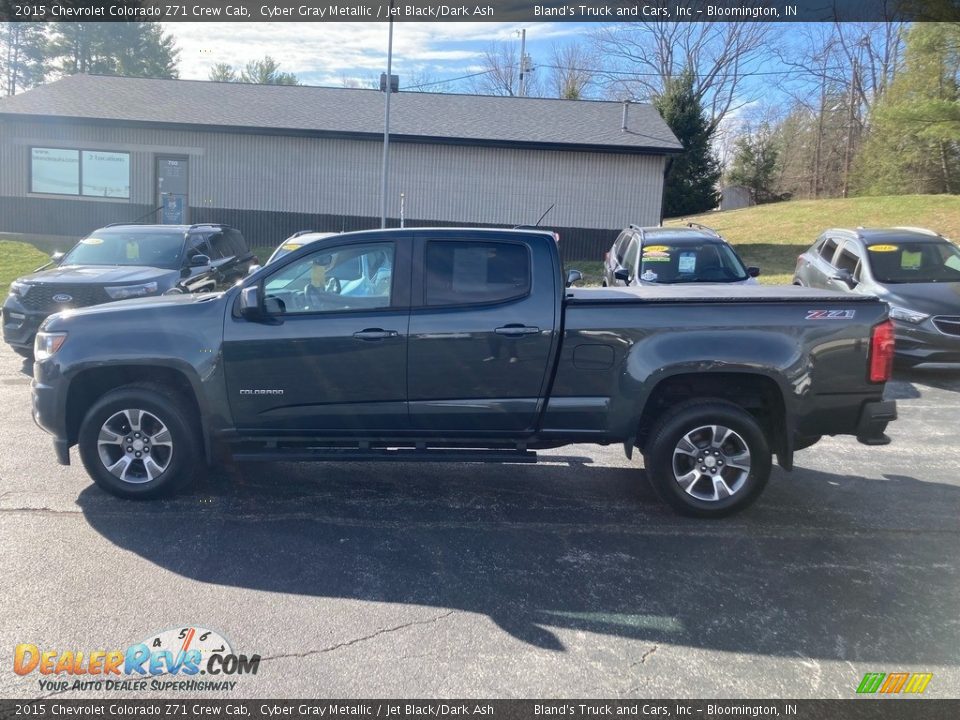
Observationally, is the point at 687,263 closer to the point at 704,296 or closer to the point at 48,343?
the point at 704,296

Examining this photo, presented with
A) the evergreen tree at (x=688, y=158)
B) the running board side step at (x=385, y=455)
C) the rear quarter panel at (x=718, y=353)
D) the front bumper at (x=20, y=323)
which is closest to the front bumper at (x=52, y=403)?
the running board side step at (x=385, y=455)

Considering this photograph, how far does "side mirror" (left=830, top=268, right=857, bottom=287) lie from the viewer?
37.2 feet

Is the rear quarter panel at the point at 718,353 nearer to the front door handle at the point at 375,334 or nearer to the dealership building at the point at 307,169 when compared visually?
the front door handle at the point at 375,334

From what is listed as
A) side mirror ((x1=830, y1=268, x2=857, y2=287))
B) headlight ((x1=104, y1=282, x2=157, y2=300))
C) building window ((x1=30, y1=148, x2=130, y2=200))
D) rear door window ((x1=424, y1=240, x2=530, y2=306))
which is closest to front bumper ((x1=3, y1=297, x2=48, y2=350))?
headlight ((x1=104, y1=282, x2=157, y2=300))

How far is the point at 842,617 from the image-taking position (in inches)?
172

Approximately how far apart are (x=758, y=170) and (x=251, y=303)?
40249mm

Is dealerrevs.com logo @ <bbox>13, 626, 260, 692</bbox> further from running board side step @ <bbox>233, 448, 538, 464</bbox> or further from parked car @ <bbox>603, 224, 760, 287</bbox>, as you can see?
parked car @ <bbox>603, 224, 760, 287</bbox>

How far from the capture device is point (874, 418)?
5.57 metres

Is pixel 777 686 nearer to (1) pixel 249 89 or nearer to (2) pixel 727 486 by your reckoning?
(2) pixel 727 486

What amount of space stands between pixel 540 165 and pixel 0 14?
1800 inches

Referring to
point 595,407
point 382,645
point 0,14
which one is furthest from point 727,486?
point 0,14

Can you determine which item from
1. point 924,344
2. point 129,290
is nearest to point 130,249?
point 129,290

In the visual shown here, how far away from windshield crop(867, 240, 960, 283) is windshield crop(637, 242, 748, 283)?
1896 mm

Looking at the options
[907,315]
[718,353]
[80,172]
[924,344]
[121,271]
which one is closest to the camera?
A: [718,353]
